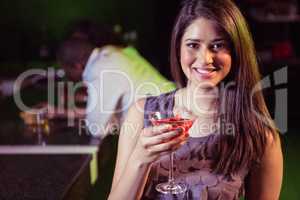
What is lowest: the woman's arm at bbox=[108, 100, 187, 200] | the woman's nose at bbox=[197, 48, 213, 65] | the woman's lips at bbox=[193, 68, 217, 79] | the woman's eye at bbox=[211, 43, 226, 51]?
the woman's arm at bbox=[108, 100, 187, 200]

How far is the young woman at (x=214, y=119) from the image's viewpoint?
1520mm

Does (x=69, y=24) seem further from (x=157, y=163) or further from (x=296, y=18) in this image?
(x=157, y=163)

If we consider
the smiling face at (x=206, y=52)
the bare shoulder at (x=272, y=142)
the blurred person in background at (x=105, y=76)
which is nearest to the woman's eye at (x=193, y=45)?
the smiling face at (x=206, y=52)

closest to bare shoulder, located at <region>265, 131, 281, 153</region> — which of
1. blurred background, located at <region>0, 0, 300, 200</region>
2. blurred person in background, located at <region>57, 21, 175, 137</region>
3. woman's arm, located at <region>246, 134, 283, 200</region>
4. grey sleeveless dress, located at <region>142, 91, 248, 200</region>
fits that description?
woman's arm, located at <region>246, 134, 283, 200</region>

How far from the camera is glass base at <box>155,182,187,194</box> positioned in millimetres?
1496

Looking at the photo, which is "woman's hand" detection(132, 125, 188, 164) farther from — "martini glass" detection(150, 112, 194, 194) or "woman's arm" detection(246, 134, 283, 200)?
"woman's arm" detection(246, 134, 283, 200)

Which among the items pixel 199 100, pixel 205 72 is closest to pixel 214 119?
pixel 199 100

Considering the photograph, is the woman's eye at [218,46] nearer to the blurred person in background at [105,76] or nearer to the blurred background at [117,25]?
the blurred person in background at [105,76]

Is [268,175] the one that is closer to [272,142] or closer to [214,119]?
[272,142]

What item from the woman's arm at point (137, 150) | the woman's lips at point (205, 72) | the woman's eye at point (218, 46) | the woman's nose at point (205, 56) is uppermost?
the woman's eye at point (218, 46)

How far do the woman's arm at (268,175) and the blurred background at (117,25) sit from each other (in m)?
3.91

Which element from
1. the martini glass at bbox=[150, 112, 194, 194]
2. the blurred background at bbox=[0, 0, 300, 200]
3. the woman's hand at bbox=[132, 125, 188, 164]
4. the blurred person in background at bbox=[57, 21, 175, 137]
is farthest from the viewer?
the blurred background at bbox=[0, 0, 300, 200]

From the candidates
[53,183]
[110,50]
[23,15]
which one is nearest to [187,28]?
[53,183]

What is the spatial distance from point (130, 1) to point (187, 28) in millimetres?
4924
